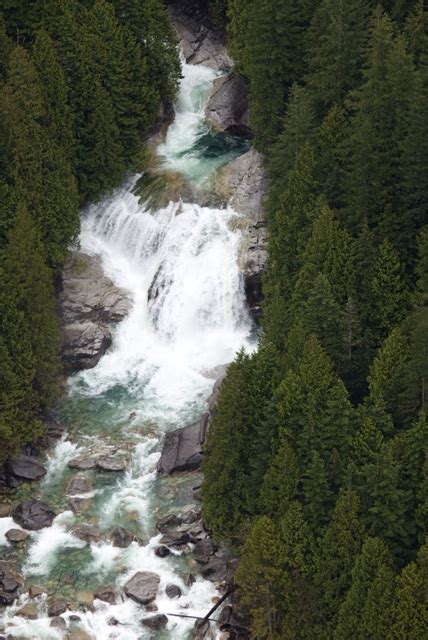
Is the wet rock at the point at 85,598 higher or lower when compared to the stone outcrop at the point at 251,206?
lower

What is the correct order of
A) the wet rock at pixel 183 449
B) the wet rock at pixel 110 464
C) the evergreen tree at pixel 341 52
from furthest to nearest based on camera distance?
the evergreen tree at pixel 341 52
the wet rock at pixel 110 464
the wet rock at pixel 183 449

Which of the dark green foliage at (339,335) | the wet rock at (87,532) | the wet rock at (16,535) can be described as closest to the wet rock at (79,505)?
the wet rock at (87,532)

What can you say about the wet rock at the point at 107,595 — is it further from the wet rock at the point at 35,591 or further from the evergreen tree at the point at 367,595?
the evergreen tree at the point at 367,595

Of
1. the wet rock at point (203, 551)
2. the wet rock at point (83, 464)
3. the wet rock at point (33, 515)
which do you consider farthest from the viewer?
the wet rock at point (83, 464)

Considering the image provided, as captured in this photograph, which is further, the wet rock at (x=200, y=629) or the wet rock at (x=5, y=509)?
the wet rock at (x=5, y=509)

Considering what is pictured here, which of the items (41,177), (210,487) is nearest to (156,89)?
(41,177)

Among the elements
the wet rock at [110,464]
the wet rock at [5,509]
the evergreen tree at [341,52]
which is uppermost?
the evergreen tree at [341,52]

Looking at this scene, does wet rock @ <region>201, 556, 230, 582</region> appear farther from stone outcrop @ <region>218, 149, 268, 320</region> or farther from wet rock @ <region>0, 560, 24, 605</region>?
stone outcrop @ <region>218, 149, 268, 320</region>

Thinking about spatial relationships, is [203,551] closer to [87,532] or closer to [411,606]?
[87,532]
